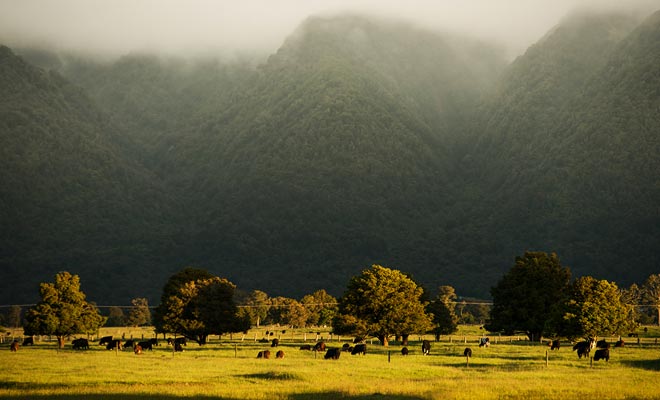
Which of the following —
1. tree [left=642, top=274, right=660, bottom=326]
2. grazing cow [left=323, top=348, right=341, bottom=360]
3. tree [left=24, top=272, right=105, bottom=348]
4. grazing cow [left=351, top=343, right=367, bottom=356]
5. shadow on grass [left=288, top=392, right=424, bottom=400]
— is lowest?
shadow on grass [left=288, top=392, right=424, bottom=400]

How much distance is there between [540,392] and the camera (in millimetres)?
48562

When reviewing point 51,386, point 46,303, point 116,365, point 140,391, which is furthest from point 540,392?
point 46,303

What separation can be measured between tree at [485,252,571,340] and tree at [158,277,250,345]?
36247mm

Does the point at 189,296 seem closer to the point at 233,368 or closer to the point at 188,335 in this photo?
the point at 188,335

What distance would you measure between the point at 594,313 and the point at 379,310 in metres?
28.7

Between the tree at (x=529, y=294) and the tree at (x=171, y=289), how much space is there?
1698 inches

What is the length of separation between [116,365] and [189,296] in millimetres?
31231

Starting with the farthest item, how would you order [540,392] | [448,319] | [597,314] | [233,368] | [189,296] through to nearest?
1. [448,319]
2. [189,296]
3. [597,314]
4. [233,368]
5. [540,392]

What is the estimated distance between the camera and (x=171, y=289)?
10438 cm

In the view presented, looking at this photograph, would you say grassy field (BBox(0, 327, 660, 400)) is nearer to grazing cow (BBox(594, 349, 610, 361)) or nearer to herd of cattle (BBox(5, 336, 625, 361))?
grazing cow (BBox(594, 349, 610, 361))

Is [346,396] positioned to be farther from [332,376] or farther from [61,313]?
[61,313]

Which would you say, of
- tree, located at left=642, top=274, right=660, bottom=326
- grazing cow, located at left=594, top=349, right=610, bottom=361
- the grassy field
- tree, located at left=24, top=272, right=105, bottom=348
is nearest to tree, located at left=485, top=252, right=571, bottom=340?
the grassy field

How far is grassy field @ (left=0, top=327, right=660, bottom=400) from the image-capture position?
49.3 m

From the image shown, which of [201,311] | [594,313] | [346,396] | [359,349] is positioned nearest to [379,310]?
[359,349]
